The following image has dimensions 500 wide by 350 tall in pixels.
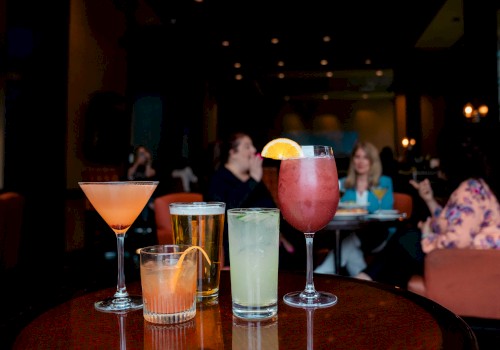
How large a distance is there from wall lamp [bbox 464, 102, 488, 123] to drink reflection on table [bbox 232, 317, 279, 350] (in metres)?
6.94

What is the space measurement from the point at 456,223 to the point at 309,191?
1.70m

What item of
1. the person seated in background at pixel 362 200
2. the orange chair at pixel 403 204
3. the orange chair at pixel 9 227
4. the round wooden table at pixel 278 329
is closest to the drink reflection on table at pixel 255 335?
the round wooden table at pixel 278 329

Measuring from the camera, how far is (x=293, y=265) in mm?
3219

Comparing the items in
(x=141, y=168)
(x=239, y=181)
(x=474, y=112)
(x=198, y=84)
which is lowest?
(x=239, y=181)

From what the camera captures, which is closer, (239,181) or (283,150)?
(283,150)

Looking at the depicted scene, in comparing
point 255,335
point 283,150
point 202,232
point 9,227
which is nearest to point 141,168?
point 9,227

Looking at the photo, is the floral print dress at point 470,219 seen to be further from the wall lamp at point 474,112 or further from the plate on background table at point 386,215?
the wall lamp at point 474,112

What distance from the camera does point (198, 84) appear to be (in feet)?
33.7

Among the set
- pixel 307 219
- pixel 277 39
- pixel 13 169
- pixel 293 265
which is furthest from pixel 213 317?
pixel 277 39

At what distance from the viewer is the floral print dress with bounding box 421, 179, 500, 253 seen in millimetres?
2232

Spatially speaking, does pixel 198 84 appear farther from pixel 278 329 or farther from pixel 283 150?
pixel 278 329

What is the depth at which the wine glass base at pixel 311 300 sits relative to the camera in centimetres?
80

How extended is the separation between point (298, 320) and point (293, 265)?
2545mm

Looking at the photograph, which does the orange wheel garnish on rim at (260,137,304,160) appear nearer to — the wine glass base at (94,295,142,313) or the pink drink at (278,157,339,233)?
the pink drink at (278,157,339,233)
